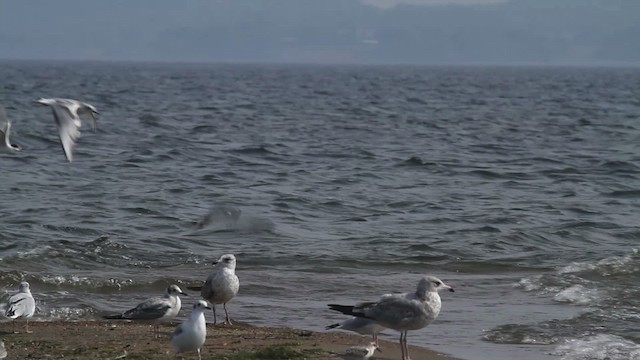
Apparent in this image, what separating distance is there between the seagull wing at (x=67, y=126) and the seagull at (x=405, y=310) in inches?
97.4

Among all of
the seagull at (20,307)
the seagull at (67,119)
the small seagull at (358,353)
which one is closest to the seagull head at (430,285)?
the small seagull at (358,353)

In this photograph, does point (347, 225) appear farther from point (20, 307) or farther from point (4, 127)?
point (4, 127)

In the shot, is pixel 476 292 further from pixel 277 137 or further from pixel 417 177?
pixel 277 137

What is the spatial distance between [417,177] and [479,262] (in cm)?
847

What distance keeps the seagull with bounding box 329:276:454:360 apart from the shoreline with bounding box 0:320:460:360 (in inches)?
11.4

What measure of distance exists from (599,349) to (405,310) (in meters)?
1.82

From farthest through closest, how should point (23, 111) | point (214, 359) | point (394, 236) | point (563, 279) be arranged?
point (23, 111)
point (394, 236)
point (563, 279)
point (214, 359)

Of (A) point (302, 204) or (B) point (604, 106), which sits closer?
(A) point (302, 204)

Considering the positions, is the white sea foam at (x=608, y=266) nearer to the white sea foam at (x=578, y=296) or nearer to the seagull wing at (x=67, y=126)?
the white sea foam at (x=578, y=296)

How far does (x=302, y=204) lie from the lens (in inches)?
739

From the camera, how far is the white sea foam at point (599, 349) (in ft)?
31.1

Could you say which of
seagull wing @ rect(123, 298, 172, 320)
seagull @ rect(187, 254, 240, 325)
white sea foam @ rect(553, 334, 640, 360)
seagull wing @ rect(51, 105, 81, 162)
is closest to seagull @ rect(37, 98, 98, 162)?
seagull wing @ rect(51, 105, 81, 162)

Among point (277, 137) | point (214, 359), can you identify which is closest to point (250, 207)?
point (214, 359)

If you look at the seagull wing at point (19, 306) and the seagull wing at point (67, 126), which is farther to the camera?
the seagull wing at point (19, 306)
